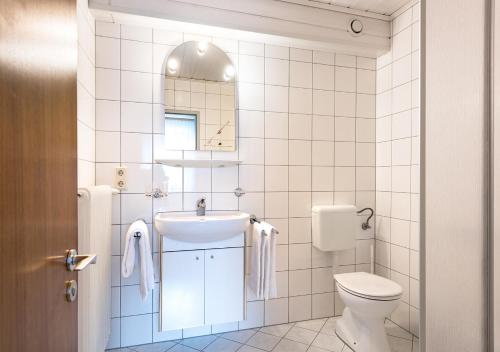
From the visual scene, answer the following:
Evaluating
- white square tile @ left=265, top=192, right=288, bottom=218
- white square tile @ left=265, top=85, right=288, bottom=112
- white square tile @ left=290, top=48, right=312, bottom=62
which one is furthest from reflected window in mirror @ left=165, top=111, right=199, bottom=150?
white square tile @ left=290, top=48, right=312, bottom=62

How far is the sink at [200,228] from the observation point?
160 centimetres

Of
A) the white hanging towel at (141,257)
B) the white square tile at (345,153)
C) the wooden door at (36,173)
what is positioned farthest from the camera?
the white square tile at (345,153)

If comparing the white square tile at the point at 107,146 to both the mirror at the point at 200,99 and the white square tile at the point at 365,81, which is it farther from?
the white square tile at the point at 365,81

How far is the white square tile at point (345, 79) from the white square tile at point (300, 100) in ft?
0.91

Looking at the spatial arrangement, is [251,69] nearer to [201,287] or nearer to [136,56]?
[136,56]

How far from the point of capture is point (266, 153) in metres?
2.11

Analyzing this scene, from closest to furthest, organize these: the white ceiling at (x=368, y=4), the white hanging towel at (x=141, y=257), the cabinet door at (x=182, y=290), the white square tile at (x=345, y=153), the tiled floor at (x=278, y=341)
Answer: the white hanging towel at (x=141, y=257), the cabinet door at (x=182, y=290), the tiled floor at (x=278, y=341), the white ceiling at (x=368, y=4), the white square tile at (x=345, y=153)

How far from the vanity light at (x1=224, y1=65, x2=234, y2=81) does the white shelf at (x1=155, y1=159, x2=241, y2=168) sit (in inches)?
24.8

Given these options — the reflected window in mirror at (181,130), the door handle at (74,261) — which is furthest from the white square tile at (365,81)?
the door handle at (74,261)

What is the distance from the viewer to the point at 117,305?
1.82m

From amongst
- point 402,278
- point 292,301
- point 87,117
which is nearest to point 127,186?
point 87,117

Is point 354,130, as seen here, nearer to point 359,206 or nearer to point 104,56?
point 359,206

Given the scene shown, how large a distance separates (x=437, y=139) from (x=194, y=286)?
1.61m

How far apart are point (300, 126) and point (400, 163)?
0.82m
